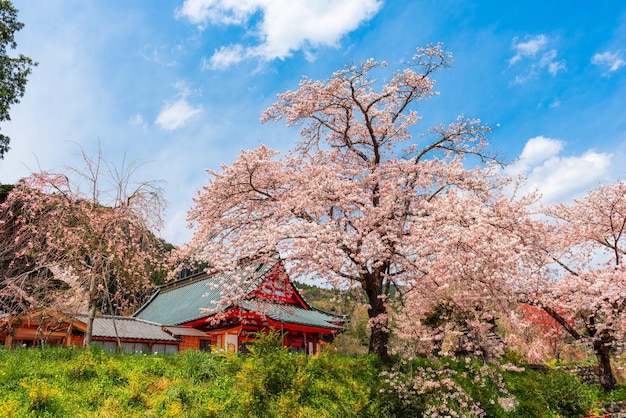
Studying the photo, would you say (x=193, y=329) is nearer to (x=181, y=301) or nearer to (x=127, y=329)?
(x=127, y=329)

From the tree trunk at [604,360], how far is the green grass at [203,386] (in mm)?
6795

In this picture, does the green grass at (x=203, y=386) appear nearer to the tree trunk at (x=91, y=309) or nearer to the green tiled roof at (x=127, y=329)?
the tree trunk at (x=91, y=309)

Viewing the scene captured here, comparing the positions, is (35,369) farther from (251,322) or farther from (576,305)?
(576,305)

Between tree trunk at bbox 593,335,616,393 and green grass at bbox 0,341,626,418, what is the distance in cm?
679

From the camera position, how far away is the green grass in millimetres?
7645

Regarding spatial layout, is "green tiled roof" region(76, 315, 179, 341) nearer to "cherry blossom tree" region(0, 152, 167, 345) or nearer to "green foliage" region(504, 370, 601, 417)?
"cherry blossom tree" region(0, 152, 167, 345)

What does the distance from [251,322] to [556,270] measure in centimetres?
1245

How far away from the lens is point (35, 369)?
8477mm

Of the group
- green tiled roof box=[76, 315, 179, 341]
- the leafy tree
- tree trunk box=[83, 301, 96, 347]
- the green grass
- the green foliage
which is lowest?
the green foliage

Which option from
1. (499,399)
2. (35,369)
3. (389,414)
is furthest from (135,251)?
(499,399)

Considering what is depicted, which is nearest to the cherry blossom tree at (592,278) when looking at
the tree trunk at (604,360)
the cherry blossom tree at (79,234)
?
the tree trunk at (604,360)

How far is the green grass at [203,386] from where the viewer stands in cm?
764

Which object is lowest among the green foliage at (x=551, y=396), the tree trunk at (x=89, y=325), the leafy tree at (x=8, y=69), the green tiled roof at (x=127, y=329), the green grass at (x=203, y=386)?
the green foliage at (x=551, y=396)

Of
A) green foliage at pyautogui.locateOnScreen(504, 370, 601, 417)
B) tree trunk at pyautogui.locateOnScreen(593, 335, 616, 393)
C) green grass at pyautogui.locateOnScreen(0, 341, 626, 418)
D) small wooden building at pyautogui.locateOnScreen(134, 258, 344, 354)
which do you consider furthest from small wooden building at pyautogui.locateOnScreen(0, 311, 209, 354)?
tree trunk at pyautogui.locateOnScreen(593, 335, 616, 393)
